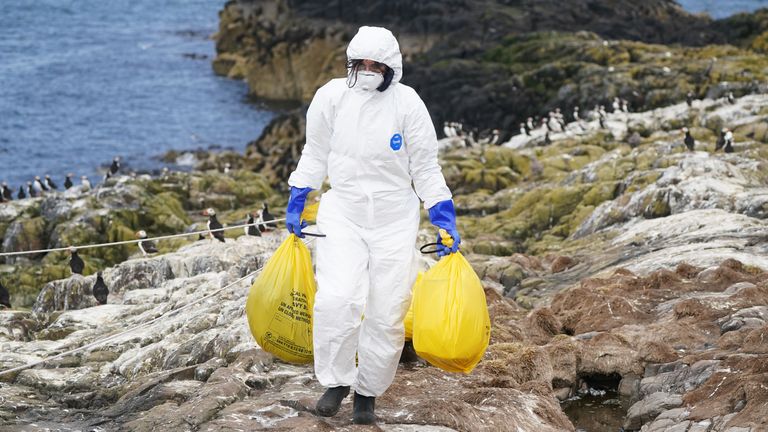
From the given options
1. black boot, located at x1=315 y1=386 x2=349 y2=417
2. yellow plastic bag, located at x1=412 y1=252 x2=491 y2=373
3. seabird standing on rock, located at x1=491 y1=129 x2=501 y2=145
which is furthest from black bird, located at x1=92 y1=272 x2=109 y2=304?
seabird standing on rock, located at x1=491 y1=129 x2=501 y2=145

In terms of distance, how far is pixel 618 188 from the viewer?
23.7 m

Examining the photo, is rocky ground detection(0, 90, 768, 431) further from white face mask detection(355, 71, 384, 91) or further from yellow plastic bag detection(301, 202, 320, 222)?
white face mask detection(355, 71, 384, 91)

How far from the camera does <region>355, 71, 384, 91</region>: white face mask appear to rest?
22.6 feet

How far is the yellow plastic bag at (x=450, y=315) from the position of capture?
22.7 ft

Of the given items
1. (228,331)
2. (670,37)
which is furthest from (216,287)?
(670,37)

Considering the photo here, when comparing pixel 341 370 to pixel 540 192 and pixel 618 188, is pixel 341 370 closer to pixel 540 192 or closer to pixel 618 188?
pixel 618 188

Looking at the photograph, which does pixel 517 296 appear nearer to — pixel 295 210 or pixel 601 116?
pixel 295 210

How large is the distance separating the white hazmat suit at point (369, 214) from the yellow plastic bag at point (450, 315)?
14 centimetres

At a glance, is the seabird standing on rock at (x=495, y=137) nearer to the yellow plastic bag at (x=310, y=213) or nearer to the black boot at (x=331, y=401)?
the yellow plastic bag at (x=310, y=213)

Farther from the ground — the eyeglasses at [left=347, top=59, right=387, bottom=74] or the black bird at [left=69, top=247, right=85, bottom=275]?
the eyeglasses at [left=347, top=59, right=387, bottom=74]

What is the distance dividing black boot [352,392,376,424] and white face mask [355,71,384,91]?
221 cm

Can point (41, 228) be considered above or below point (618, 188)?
below

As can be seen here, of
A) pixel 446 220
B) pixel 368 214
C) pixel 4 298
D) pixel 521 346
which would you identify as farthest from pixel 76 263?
pixel 446 220

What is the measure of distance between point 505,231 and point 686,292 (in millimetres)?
13011
